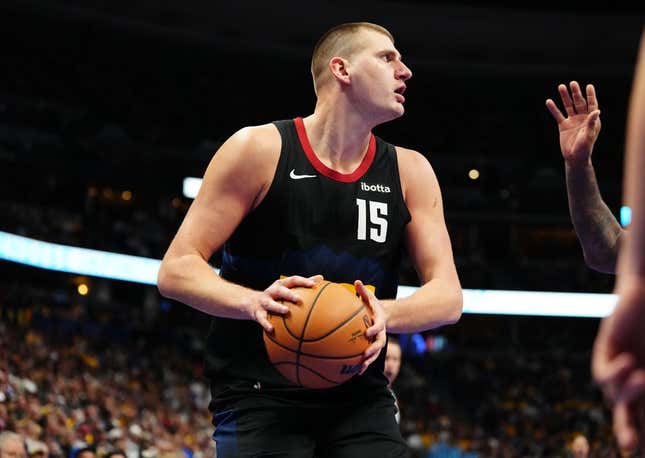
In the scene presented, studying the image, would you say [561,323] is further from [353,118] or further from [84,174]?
[353,118]

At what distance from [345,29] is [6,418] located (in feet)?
27.0

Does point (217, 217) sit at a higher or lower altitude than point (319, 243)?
higher

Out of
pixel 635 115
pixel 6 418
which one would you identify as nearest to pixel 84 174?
pixel 6 418

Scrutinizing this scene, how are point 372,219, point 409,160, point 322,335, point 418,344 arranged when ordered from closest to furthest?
1. point 322,335
2. point 372,219
3. point 409,160
4. point 418,344

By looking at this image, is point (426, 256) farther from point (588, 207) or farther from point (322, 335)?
point (322, 335)

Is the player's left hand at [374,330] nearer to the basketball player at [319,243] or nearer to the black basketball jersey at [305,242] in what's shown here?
the basketball player at [319,243]

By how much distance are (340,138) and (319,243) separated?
0.54 metres

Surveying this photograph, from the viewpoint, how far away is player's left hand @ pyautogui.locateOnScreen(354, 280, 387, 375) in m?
3.37

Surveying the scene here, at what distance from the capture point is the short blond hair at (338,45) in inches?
169

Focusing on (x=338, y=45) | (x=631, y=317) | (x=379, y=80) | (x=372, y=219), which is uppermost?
(x=338, y=45)

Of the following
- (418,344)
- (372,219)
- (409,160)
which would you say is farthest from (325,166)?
(418,344)

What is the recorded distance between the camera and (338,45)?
4328 mm

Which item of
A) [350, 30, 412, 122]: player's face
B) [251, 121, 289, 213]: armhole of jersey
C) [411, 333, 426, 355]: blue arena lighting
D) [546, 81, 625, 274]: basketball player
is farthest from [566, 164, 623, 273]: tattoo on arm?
[411, 333, 426, 355]: blue arena lighting

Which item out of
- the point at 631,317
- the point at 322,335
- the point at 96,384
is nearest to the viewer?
the point at 631,317
